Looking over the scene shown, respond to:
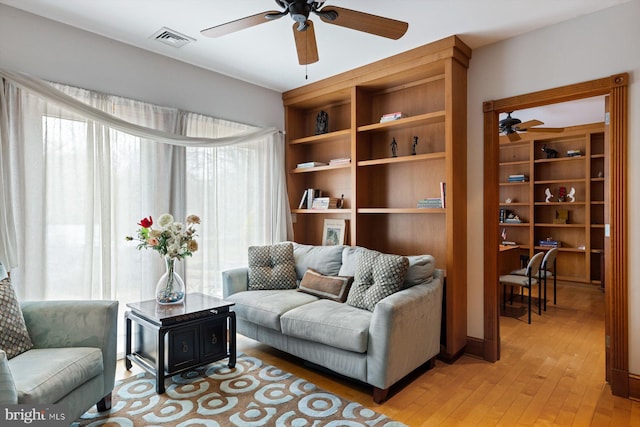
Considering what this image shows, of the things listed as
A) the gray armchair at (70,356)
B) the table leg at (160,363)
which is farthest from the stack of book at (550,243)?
the gray armchair at (70,356)

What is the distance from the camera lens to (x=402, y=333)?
2.51 metres

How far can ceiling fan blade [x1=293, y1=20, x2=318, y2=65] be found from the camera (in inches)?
89.3

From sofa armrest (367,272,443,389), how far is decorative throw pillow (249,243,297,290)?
4.25ft

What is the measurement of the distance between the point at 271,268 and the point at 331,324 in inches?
48.1

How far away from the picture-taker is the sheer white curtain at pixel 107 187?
2652 millimetres

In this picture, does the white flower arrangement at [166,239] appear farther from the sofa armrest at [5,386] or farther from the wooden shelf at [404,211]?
the wooden shelf at [404,211]

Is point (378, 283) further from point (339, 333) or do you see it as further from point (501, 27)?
point (501, 27)

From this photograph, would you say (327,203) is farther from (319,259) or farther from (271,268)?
(271,268)

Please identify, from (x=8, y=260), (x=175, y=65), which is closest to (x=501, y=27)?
(x=175, y=65)

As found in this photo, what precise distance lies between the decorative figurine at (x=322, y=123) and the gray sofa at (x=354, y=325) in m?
1.56

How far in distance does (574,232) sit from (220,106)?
6.27 metres

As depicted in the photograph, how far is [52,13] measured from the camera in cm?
273

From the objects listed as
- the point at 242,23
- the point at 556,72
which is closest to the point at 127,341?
the point at 242,23

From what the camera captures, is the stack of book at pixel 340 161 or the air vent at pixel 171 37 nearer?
the air vent at pixel 171 37
